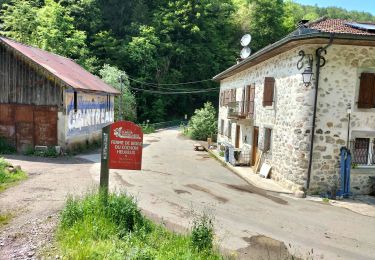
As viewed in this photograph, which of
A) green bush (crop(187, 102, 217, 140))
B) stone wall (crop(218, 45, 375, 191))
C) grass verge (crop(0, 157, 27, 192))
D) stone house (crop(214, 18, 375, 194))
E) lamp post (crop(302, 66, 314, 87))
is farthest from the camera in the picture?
green bush (crop(187, 102, 217, 140))

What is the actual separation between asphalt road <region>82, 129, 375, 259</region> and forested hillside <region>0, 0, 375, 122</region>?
2690cm

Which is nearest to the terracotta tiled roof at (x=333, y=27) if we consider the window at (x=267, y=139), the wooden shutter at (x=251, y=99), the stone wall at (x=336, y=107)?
the stone wall at (x=336, y=107)

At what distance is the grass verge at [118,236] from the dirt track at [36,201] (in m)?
0.52

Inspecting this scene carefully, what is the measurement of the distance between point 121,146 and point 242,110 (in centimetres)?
1340

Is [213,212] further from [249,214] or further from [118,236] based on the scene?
[118,236]

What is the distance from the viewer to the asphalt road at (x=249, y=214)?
7.65 meters

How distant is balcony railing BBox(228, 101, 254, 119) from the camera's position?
18469mm

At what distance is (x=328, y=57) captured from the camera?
1234 centimetres

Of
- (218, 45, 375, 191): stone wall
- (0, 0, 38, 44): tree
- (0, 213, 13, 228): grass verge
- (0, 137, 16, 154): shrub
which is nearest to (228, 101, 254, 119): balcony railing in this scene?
(218, 45, 375, 191): stone wall

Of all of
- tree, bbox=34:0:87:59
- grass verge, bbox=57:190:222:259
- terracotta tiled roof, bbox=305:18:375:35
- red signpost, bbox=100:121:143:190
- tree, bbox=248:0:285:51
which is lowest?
grass verge, bbox=57:190:222:259

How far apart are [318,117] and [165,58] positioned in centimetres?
3919

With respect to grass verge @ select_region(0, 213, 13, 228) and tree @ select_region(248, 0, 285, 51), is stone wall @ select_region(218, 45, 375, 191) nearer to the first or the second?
grass verge @ select_region(0, 213, 13, 228)

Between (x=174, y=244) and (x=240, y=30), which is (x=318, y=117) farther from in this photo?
(x=240, y=30)

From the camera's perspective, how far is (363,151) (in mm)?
13016
